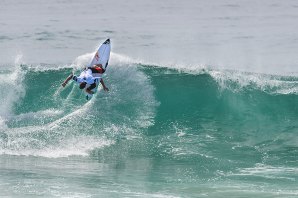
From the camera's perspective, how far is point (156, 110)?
25703 mm

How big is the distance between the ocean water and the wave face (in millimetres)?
39

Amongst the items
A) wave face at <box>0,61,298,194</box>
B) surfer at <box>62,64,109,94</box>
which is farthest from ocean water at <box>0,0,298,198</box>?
surfer at <box>62,64,109,94</box>

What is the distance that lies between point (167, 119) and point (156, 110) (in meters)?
0.57

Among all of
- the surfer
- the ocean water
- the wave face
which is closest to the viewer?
the ocean water

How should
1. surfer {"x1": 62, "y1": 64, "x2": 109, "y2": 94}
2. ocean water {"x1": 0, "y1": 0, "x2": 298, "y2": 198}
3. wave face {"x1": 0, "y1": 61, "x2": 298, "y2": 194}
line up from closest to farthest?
ocean water {"x1": 0, "y1": 0, "x2": 298, "y2": 198}
surfer {"x1": 62, "y1": 64, "x2": 109, "y2": 94}
wave face {"x1": 0, "y1": 61, "x2": 298, "y2": 194}

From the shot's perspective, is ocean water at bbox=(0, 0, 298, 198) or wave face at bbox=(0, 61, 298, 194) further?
wave face at bbox=(0, 61, 298, 194)

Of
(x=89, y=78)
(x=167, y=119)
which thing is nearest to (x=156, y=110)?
(x=167, y=119)

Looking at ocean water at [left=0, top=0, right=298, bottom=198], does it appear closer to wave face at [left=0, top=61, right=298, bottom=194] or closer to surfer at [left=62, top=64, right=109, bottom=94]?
wave face at [left=0, top=61, right=298, bottom=194]

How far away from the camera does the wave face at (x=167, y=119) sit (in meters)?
22.9

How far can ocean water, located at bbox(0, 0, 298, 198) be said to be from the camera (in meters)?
20.5

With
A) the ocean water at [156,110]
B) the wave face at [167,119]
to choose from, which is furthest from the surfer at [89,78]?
the ocean water at [156,110]

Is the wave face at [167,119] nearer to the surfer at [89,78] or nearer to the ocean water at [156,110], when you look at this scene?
the ocean water at [156,110]

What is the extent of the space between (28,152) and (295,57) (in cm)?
1255

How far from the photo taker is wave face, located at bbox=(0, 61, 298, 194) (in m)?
22.9
